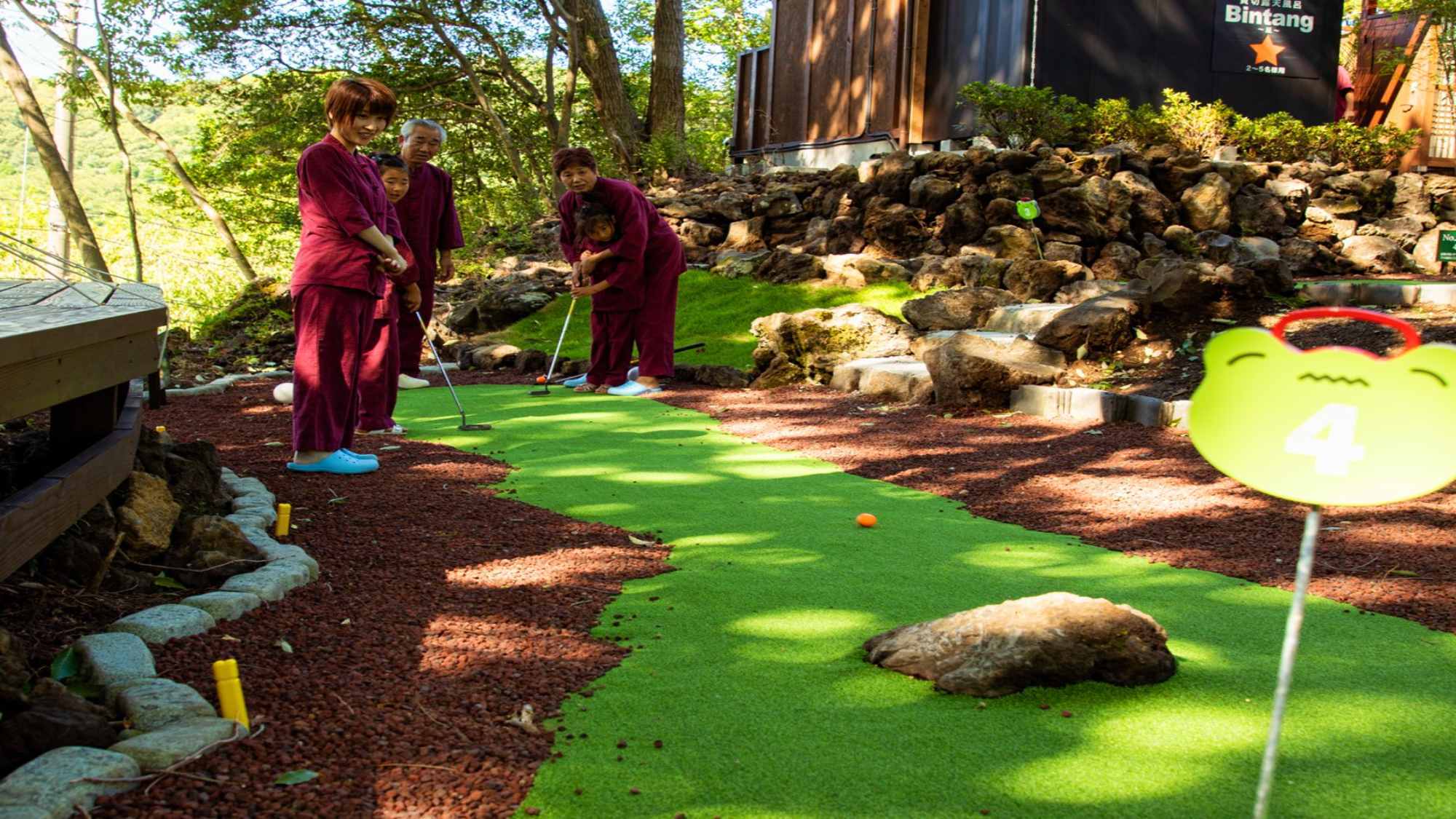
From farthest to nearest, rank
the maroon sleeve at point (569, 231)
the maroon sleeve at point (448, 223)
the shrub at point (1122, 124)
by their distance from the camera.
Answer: the shrub at point (1122, 124), the maroon sleeve at point (569, 231), the maroon sleeve at point (448, 223)

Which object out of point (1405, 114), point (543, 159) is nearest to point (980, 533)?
point (1405, 114)

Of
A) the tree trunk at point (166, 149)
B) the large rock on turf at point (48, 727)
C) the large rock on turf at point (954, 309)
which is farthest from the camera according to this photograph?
the tree trunk at point (166, 149)

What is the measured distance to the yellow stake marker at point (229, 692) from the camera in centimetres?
222

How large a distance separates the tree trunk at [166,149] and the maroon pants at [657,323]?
10998 mm

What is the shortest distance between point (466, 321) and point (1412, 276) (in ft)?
32.3

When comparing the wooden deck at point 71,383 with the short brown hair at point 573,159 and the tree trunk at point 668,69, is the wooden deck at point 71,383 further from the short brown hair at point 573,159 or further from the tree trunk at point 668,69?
the tree trunk at point 668,69

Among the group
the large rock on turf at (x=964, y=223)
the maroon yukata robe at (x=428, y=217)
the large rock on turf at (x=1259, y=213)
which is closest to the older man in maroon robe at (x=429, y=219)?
the maroon yukata robe at (x=428, y=217)

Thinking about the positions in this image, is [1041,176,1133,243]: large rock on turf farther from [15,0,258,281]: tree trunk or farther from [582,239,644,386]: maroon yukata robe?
[15,0,258,281]: tree trunk

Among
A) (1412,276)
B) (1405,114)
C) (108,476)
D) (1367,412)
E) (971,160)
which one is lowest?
(108,476)

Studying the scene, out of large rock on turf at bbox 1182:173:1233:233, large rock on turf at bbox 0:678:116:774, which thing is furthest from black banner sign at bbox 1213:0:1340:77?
large rock on turf at bbox 0:678:116:774

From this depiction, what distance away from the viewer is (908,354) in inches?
358

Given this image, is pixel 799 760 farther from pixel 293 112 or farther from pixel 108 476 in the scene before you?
pixel 293 112

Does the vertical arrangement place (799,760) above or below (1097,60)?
below

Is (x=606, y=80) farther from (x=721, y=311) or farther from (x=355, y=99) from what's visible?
(x=355, y=99)
